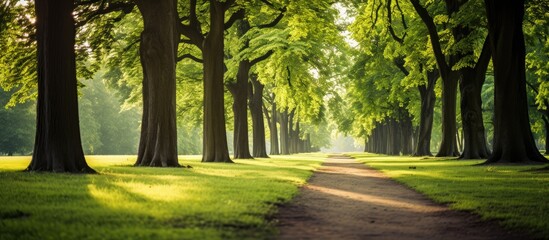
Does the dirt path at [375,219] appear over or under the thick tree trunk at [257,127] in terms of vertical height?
under

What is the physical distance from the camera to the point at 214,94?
2505 cm

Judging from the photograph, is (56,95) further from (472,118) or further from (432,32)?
(472,118)

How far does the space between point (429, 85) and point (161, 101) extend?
24.8 metres

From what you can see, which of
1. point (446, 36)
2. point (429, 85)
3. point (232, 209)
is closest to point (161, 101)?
point (232, 209)

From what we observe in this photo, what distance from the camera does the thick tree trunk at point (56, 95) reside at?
13742 mm

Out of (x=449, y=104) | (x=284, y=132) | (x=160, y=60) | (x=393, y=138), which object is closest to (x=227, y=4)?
(x=160, y=60)

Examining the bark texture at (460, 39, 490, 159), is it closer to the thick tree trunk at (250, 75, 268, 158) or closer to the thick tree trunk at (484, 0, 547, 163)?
the thick tree trunk at (484, 0, 547, 163)

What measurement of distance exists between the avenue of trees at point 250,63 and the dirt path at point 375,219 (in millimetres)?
8008

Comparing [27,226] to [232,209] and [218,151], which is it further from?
[218,151]

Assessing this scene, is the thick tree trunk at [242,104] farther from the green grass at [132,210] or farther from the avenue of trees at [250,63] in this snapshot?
the green grass at [132,210]

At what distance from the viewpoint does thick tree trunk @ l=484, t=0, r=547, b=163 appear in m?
19.1

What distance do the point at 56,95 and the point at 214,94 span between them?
38.2 feet

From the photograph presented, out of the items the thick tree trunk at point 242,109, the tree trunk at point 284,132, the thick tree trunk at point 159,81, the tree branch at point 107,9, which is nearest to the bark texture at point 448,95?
the thick tree trunk at point 242,109

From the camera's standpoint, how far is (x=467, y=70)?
1087 inches
